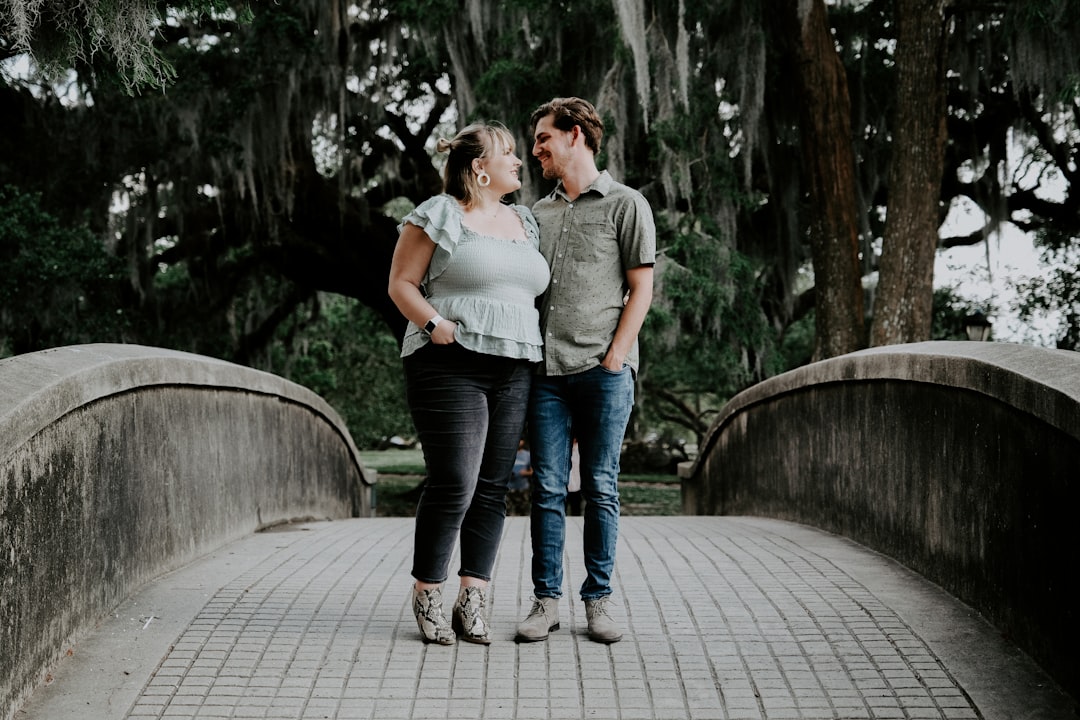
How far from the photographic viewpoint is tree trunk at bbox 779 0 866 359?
10.1 metres

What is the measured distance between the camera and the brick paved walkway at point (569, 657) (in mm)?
3213

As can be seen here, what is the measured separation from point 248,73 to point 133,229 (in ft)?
10.4

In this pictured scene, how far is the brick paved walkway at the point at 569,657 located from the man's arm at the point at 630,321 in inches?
37.0

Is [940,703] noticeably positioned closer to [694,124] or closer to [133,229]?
[694,124]

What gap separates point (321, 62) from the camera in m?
12.9

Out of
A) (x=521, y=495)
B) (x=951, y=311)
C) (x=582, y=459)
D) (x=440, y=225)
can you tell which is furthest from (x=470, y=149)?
(x=951, y=311)

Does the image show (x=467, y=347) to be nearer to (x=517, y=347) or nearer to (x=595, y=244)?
(x=517, y=347)

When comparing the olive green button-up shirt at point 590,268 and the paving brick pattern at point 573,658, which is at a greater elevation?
the olive green button-up shirt at point 590,268

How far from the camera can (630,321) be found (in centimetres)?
373

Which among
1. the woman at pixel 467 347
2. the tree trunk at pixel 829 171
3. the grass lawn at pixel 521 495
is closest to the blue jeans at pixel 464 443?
the woman at pixel 467 347

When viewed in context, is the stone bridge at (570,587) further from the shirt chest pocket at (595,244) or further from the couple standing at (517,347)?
the shirt chest pocket at (595,244)

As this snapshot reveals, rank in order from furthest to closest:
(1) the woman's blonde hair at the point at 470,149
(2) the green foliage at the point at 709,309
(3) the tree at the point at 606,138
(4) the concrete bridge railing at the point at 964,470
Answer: (2) the green foliage at the point at 709,309 < (3) the tree at the point at 606,138 < (1) the woman's blonde hair at the point at 470,149 < (4) the concrete bridge railing at the point at 964,470

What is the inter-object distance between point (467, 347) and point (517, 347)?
164 mm

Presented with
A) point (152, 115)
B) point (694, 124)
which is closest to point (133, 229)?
point (152, 115)
